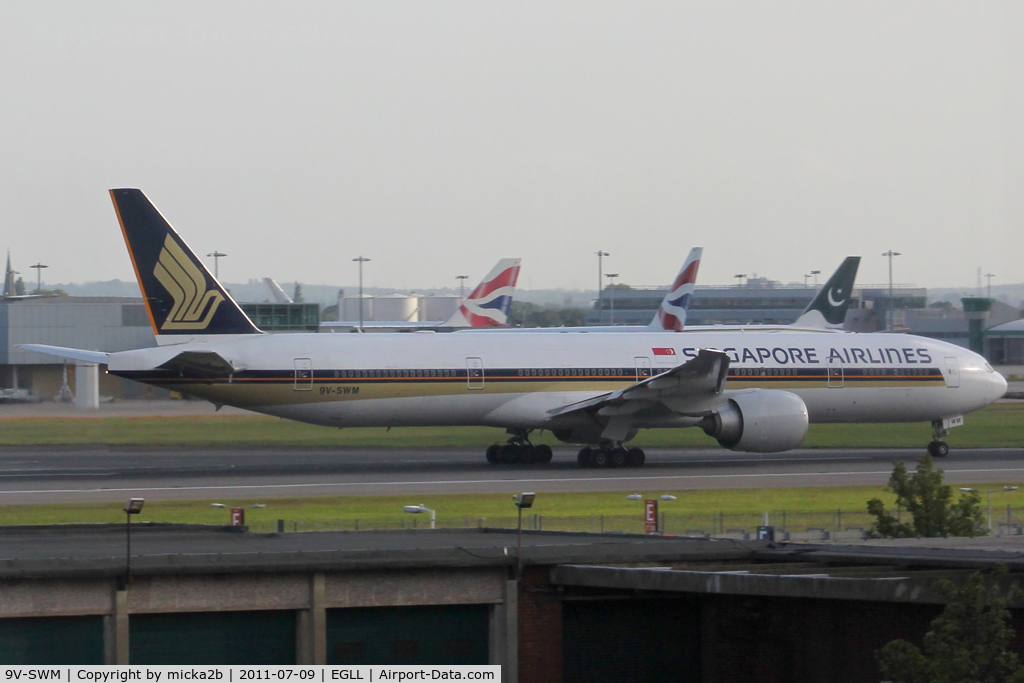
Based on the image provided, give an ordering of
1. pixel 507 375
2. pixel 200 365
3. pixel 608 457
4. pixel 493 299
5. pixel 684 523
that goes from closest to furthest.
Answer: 1. pixel 684 523
2. pixel 200 365
3. pixel 608 457
4. pixel 507 375
5. pixel 493 299

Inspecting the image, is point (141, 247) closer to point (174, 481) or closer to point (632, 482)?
point (174, 481)

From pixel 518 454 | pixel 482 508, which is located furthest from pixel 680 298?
pixel 482 508

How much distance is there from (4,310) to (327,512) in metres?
52.8

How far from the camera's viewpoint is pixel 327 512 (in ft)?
88.6

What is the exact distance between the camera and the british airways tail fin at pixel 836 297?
283ft

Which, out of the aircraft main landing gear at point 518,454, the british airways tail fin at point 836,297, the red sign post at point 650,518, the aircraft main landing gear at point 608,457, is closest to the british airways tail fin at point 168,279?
the aircraft main landing gear at point 518,454

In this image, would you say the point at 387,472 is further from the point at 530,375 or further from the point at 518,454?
the point at 530,375

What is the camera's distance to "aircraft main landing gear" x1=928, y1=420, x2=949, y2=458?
3959 centimetres

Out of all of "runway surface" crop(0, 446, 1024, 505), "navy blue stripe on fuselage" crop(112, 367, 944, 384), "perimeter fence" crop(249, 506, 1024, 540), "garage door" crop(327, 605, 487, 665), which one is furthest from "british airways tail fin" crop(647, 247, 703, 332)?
"garage door" crop(327, 605, 487, 665)

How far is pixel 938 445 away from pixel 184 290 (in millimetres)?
23326

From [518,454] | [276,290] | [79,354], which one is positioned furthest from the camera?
[276,290]

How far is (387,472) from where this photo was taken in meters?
35.4

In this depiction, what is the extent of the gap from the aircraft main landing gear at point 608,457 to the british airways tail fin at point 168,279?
1034 cm

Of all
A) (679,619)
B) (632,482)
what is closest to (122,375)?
(632,482)
